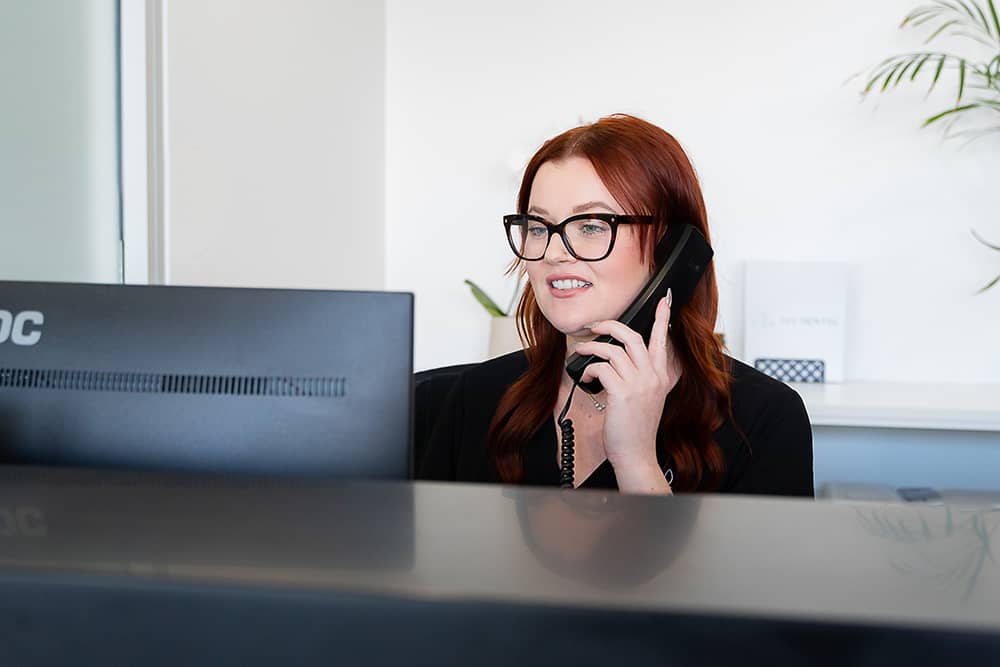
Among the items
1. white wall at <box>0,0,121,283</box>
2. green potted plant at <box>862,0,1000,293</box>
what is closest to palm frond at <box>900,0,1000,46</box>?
green potted plant at <box>862,0,1000,293</box>

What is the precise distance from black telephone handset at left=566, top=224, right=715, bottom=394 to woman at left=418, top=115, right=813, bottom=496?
0.7 inches

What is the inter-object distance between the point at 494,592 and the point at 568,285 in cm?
114

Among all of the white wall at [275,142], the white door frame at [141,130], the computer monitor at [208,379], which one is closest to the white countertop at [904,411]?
the white wall at [275,142]

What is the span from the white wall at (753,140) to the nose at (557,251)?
1377 millimetres

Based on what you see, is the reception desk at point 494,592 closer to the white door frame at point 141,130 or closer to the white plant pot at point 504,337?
the white door frame at point 141,130

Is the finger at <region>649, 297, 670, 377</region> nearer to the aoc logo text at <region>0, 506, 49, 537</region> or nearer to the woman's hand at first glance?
the woman's hand

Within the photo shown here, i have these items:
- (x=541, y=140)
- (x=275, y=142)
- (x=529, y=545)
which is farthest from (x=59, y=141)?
(x=529, y=545)

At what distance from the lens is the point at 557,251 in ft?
4.83

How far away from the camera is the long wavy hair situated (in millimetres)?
1472

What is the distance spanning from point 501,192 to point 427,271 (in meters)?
0.34

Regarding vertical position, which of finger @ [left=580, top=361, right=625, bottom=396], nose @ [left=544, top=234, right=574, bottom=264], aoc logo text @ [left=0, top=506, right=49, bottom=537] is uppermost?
nose @ [left=544, top=234, right=574, bottom=264]

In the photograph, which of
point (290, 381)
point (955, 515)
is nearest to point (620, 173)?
point (290, 381)

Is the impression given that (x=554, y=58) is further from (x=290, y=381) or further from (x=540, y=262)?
(x=290, y=381)

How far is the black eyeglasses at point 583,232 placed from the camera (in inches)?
57.9
